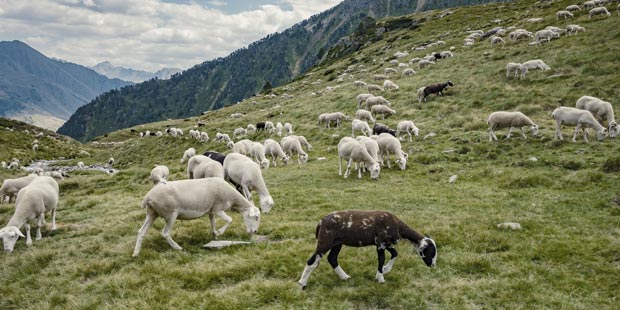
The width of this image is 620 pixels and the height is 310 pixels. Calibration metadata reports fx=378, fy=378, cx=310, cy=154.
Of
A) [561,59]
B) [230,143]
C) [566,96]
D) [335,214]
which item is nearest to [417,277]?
[335,214]

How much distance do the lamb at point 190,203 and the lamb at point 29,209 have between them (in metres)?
5.18

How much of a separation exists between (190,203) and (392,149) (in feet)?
51.9

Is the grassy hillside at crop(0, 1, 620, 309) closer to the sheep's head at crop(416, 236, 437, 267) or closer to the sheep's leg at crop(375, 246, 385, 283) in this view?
the sheep's leg at crop(375, 246, 385, 283)

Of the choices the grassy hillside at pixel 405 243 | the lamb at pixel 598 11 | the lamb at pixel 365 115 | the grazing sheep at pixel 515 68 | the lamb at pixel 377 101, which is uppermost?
the lamb at pixel 598 11

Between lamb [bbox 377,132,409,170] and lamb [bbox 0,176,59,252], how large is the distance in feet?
60.6

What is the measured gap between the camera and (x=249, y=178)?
657 inches

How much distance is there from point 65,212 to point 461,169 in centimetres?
2194

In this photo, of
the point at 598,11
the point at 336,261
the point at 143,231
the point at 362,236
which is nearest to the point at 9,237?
the point at 143,231

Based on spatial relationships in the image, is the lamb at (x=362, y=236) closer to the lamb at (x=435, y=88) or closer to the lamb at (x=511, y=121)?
the lamb at (x=511, y=121)

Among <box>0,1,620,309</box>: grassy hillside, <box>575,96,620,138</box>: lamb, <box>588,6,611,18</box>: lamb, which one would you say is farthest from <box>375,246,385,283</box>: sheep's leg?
<box>588,6,611,18</box>: lamb

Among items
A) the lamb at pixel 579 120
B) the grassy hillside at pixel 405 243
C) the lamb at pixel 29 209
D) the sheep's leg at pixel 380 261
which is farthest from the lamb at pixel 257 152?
the lamb at pixel 579 120

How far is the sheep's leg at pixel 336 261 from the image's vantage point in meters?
9.85

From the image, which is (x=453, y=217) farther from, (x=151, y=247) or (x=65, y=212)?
(x=65, y=212)

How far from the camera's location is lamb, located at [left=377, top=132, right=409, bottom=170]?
948 inches
